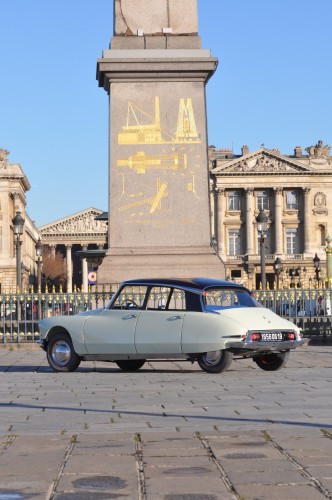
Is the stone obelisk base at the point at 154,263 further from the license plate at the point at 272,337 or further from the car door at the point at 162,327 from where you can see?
the license plate at the point at 272,337

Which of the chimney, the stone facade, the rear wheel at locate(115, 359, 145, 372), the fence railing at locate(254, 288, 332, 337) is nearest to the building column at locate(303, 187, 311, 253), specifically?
the chimney

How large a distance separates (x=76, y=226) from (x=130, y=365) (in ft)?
520

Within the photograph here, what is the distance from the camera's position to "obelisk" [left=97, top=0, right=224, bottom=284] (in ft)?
75.7

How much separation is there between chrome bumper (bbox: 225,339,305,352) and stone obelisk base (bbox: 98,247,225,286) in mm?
6865

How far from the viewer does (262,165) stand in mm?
131625

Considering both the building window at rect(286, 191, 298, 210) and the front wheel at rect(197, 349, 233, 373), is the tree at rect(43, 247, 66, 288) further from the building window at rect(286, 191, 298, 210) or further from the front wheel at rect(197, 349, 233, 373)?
the front wheel at rect(197, 349, 233, 373)

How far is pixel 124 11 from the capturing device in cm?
2342

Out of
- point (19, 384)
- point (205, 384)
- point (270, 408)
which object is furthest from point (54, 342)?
point (270, 408)

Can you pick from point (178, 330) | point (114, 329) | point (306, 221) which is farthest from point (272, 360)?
point (306, 221)

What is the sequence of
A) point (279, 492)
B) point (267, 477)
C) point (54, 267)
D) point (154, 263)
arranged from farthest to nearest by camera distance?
point (54, 267), point (154, 263), point (267, 477), point (279, 492)

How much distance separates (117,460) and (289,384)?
691 cm

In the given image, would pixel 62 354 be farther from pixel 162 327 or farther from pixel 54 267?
pixel 54 267

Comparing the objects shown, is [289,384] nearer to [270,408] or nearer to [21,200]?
[270,408]

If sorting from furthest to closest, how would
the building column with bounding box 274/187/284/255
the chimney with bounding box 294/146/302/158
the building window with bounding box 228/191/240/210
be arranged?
the chimney with bounding box 294/146/302/158, the building window with bounding box 228/191/240/210, the building column with bounding box 274/187/284/255
